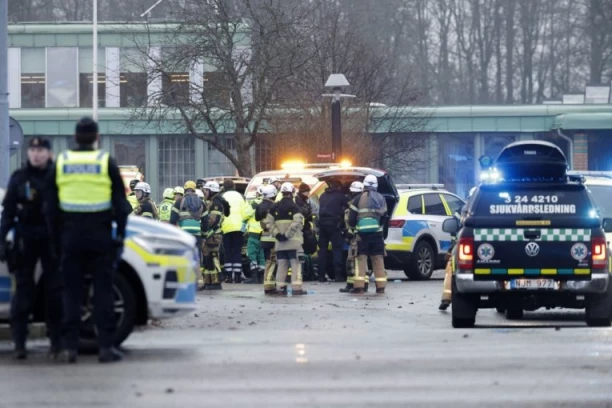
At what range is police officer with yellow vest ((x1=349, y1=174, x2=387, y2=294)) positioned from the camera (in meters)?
22.5

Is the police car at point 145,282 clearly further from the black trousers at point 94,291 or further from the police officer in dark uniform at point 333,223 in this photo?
the police officer in dark uniform at point 333,223

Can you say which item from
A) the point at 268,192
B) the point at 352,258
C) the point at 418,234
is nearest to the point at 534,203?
the point at 352,258

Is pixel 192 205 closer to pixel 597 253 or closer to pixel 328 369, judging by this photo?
pixel 597 253

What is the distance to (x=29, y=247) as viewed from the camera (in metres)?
11.6

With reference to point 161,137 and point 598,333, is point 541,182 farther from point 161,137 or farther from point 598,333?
point 161,137

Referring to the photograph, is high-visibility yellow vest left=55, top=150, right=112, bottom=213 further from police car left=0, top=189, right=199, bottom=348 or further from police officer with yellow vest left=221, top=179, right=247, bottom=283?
police officer with yellow vest left=221, top=179, right=247, bottom=283

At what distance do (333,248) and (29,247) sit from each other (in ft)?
48.4

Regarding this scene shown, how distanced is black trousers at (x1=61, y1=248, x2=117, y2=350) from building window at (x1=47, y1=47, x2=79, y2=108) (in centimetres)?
4521

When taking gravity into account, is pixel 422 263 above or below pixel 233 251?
below

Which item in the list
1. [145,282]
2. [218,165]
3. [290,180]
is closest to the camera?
[145,282]

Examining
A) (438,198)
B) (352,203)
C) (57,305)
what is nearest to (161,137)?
(438,198)

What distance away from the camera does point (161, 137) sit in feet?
177

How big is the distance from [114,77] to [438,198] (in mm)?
26495

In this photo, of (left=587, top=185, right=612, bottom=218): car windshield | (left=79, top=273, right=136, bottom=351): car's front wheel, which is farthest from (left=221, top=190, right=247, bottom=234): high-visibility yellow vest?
(left=79, top=273, right=136, bottom=351): car's front wheel
